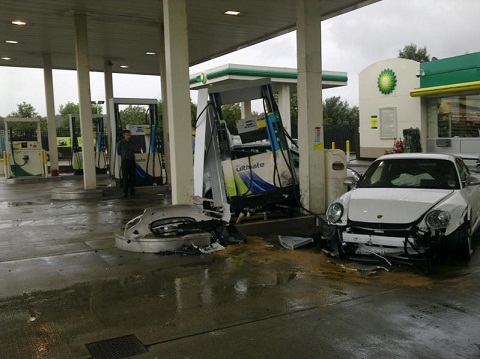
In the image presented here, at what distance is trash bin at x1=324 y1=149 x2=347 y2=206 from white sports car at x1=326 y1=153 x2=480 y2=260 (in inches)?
94.0

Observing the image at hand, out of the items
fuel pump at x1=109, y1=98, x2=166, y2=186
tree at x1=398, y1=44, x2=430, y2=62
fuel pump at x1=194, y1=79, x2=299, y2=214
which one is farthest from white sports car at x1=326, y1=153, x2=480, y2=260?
tree at x1=398, y1=44, x2=430, y2=62

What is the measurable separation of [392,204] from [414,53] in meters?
73.5

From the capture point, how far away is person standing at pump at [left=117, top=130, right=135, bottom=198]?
46.7ft

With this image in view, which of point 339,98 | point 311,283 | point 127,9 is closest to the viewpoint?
point 311,283

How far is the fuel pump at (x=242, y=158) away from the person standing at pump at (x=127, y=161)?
5.81m

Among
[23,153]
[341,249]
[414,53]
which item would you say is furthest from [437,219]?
[414,53]

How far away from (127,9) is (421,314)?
11.7m

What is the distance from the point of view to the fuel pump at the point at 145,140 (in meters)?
15.5

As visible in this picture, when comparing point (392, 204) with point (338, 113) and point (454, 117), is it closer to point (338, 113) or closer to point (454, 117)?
point (454, 117)

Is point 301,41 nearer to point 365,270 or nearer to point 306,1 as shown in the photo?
point 306,1

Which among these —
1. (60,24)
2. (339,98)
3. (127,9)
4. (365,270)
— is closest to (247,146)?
(365,270)

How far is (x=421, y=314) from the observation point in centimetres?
462

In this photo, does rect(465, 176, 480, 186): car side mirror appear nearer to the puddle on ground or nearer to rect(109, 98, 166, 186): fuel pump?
rect(109, 98, 166, 186): fuel pump

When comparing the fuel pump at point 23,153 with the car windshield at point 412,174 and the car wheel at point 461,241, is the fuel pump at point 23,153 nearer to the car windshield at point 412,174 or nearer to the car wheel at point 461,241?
the car windshield at point 412,174
